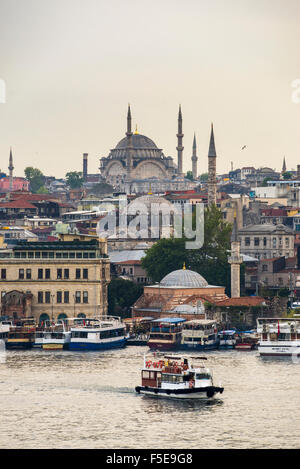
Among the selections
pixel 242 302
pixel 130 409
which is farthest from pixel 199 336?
pixel 130 409

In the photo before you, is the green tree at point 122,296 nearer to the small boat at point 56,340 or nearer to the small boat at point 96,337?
the small boat at point 96,337

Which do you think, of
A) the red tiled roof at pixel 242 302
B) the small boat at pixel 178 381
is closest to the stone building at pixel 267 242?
the red tiled roof at pixel 242 302

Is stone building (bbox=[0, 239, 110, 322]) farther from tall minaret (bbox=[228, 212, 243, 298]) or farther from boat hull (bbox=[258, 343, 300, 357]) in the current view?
boat hull (bbox=[258, 343, 300, 357])

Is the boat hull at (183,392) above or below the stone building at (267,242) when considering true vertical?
below

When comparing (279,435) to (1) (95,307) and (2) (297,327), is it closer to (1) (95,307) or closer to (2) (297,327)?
(2) (297,327)
